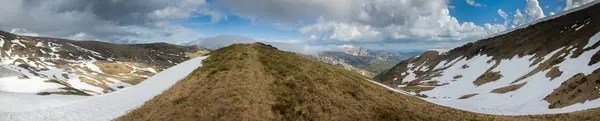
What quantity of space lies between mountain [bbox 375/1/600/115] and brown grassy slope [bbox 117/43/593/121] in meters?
35.1

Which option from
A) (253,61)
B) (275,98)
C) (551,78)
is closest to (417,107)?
(275,98)

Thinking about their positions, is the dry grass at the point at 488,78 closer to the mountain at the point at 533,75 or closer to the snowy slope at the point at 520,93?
the mountain at the point at 533,75

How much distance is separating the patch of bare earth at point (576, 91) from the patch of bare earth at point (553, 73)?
33.6 ft

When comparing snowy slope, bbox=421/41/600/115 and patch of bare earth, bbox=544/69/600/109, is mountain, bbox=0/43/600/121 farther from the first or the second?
snowy slope, bbox=421/41/600/115

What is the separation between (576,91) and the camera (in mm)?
55688

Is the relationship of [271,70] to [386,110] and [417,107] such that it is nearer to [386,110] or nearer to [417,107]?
[386,110]

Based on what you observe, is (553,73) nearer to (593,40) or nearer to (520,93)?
(520,93)

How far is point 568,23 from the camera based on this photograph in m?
146

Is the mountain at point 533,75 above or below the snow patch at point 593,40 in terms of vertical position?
below

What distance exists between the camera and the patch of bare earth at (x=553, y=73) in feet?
248

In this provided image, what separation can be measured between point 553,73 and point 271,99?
82.5m

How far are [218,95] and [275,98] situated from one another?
4.52 meters

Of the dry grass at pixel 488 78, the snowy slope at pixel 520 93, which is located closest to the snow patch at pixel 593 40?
the snowy slope at pixel 520 93

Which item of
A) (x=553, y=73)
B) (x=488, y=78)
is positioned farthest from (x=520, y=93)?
(x=488, y=78)
